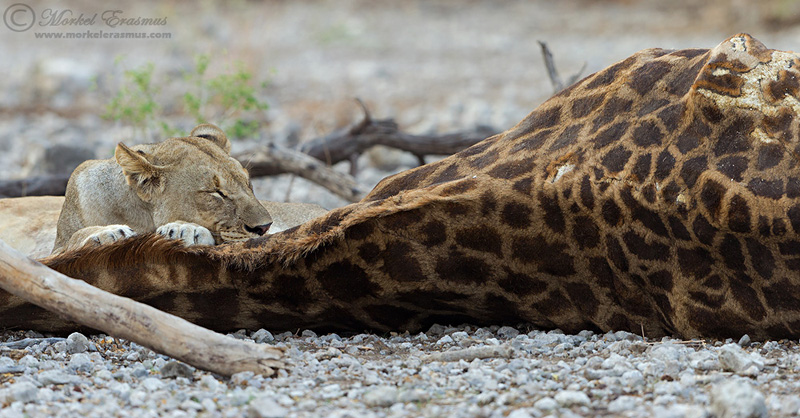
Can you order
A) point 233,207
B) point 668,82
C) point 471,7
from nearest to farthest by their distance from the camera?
point 668,82
point 233,207
point 471,7

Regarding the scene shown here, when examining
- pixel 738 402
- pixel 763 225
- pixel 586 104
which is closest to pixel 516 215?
pixel 586 104

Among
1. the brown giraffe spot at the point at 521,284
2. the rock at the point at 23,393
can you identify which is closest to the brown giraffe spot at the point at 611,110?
the brown giraffe spot at the point at 521,284

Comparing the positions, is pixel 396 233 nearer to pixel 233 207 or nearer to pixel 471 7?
pixel 233 207

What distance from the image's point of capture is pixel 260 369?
3.17m

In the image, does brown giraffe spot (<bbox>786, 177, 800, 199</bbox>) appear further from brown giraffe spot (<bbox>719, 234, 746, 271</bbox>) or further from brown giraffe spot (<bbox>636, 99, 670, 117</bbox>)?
brown giraffe spot (<bbox>636, 99, 670, 117</bbox>)

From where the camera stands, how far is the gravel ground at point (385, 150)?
9.62 ft

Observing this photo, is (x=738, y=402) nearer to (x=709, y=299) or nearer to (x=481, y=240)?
(x=709, y=299)

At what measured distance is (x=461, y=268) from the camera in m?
3.84

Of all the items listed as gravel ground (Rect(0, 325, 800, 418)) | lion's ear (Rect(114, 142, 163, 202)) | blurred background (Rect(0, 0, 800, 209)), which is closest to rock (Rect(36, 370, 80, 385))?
gravel ground (Rect(0, 325, 800, 418))

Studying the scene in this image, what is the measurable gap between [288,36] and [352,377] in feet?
55.6

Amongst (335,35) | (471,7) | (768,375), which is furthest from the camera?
(471,7)

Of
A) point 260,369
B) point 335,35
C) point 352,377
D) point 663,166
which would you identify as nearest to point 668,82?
point 663,166

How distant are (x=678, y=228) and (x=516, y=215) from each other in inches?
25.9

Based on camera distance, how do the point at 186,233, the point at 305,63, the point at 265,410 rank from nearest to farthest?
1. the point at 265,410
2. the point at 186,233
3. the point at 305,63
